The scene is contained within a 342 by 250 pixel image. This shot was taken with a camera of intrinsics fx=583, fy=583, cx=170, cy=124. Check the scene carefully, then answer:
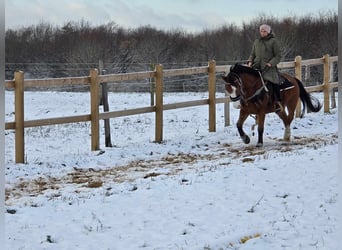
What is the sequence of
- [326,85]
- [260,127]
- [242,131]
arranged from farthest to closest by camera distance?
1. [326,85]
2. [242,131]
3. [260,127]

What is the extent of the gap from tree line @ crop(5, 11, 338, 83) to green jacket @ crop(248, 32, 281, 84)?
2004 centimetres

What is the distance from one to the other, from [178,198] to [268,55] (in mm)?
5163

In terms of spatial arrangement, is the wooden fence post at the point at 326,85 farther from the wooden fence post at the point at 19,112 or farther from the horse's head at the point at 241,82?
the wooden fence post at the point at 19,112

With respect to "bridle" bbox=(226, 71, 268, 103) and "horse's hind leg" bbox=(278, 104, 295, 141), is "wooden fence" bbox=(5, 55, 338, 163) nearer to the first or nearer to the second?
"bridle" bbox=(226, 71, 268, 103)

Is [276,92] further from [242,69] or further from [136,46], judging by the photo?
[136,46]

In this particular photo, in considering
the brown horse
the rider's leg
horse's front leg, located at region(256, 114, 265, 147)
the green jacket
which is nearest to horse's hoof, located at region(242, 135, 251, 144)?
the brown horse

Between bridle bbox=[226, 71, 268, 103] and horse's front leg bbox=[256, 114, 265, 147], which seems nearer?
bridle bbox=[226, 71, 268, 103]

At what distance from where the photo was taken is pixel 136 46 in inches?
1555

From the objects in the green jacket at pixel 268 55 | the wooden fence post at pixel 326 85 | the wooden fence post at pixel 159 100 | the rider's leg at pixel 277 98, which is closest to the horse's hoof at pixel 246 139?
the rider's leg at pixel 277 98

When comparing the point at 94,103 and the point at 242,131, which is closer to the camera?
the point at 94,103

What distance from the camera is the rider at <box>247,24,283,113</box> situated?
10609 mm

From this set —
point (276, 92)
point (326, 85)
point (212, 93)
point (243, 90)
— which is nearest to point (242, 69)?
point (243, 90)

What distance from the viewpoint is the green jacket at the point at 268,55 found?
10630mm

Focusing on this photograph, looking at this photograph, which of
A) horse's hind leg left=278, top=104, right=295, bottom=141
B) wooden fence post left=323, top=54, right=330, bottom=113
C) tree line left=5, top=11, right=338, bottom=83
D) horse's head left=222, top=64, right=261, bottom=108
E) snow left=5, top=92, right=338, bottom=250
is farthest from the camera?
tree line left=5, top=11, right=338, bottom=83
